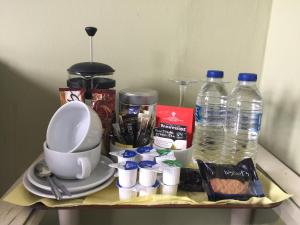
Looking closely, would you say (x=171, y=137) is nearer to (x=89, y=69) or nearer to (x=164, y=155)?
(x=164, y=155)

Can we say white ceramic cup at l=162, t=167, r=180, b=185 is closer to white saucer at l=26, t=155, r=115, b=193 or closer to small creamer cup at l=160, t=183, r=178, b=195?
small creamer cup at l=160, t=183, r=178, b=195

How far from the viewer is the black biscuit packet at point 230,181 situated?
63 cm

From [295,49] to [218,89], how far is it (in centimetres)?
25

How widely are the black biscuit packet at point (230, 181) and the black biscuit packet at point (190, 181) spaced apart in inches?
0.5

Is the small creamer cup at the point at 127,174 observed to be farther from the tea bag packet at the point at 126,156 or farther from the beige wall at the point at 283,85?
the beige wall at the point at 283,85

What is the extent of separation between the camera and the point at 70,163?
0.62 metres

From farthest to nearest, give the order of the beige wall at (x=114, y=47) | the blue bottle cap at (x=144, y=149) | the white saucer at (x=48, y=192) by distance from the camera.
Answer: the beige wall at (x=114, y=47)
the blue bottle cap at (x=144, y=149)
the white saucer at (x=48, y=192)

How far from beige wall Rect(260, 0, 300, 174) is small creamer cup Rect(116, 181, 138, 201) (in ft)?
1.65

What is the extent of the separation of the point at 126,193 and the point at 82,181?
0.10 m

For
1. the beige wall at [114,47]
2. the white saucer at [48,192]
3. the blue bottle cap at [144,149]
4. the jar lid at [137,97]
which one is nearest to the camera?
the white saucer at [48,192]

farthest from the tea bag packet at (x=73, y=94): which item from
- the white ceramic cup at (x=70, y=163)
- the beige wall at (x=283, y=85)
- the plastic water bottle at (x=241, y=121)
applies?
the beige wall at (x=283, y=85)

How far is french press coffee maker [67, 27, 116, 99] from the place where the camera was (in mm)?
781

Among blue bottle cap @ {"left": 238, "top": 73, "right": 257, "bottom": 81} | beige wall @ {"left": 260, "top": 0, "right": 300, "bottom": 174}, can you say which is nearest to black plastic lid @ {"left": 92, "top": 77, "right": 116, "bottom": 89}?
blue bottle cap @ {"left": 238, "top": 73, "right": 257, "bottom": 81}

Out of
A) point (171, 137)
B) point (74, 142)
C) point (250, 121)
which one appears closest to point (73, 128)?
point (74, 142)
